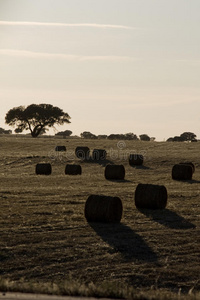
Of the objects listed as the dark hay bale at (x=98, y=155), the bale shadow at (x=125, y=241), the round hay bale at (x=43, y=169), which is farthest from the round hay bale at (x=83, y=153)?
the bale shadow at (x=125, y=241)

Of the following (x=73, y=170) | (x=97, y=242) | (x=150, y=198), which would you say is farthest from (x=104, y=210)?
(x=73, y=170)

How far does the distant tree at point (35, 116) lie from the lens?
4090 inches

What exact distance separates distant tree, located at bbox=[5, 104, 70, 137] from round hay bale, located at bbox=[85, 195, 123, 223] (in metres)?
85.1

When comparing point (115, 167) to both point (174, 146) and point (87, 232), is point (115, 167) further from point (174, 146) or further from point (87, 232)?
point (174, 146)

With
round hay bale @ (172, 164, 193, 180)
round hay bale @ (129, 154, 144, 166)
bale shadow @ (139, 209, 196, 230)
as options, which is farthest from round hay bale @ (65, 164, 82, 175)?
bale shadow @ (139, 209, 196, 230)

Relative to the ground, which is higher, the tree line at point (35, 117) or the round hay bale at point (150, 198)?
the tree line at point (35, 117)

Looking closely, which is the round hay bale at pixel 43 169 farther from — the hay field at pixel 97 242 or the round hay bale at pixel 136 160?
the hay field at pixel 97 242

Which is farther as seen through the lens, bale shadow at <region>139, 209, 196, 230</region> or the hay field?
bale shadow at <region>139, 209, 196, 230</region>

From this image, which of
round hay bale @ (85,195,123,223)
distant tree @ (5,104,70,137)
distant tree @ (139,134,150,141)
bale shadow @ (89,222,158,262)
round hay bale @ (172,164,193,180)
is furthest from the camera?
distant tree @ (139,134,150,141)

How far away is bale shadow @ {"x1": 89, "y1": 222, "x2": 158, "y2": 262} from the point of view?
1470cm

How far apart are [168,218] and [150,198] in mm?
2369

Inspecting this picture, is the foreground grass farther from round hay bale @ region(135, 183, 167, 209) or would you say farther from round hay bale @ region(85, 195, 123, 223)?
round hay bale @ region(135, 183, 167, 209)

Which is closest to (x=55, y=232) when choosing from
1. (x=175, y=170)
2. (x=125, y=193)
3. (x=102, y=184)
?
(x=125, y=193)

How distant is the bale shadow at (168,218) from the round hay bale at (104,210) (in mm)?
1442
